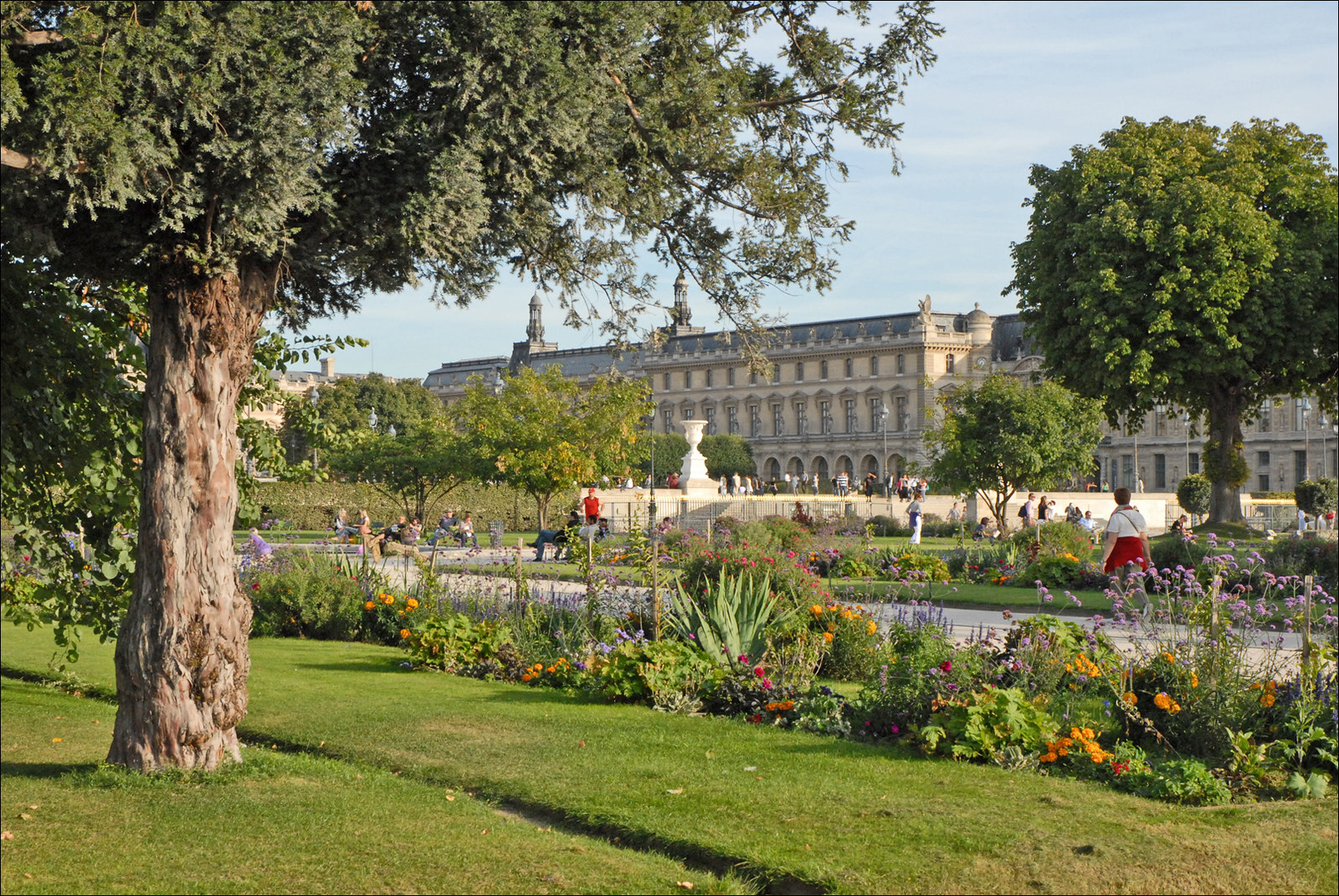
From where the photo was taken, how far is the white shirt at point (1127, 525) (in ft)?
47.0

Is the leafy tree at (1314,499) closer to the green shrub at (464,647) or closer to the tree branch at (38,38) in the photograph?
the green shrub at (464,647)

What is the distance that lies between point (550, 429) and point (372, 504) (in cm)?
750

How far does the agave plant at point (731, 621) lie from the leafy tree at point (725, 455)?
9347 centimetres

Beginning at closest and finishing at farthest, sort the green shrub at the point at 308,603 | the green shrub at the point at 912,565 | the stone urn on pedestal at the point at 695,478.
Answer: the green shrub at the point at 308,603 → the green shrub at the point at 912,565 → the stone urn on pedestal at the point at 695,478

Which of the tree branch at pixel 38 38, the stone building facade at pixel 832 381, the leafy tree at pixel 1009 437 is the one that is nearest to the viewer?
the tree branch at pixel 38 38

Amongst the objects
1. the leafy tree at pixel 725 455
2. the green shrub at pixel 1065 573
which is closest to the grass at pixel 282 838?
the green shrub at pixel 1065 573

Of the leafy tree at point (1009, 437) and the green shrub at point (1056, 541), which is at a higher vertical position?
the leafy tree at point (1009, 437)

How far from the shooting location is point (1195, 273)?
1243 inches

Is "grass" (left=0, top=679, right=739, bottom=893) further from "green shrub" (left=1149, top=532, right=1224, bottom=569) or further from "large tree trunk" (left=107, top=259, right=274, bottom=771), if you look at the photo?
"green shrub" (left=1149, top=532, right=1224, bottom=569)

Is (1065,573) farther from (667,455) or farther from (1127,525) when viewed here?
(667,455)

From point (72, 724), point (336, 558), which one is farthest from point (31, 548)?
point (336, 558)

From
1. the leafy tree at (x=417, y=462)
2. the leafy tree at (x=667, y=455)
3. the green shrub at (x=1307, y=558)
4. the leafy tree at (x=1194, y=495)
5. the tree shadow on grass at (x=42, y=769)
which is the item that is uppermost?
the leafy tree at (x=667, y=455)

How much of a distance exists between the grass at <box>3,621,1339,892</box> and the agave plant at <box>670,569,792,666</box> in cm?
90

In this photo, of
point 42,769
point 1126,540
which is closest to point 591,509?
point 1126,540
